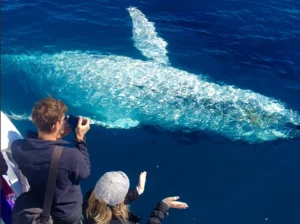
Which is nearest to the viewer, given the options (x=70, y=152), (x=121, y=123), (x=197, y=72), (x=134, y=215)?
(x=70, y=152)

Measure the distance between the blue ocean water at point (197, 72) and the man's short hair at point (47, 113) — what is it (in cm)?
587

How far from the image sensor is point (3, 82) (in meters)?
15.5

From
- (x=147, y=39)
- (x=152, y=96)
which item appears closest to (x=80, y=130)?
(x=152, y=96)

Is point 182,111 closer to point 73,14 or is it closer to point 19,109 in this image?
point 19,109

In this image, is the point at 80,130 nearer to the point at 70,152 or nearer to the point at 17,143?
the point at 70,152

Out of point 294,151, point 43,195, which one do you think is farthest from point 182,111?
point 43,195

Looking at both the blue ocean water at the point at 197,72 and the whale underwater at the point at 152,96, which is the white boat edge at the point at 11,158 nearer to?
the blue ocean water at the point at 197,72

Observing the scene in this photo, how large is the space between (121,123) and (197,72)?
4.87m

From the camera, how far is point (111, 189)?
5762 millimetres

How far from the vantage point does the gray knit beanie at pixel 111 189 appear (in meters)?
5.77

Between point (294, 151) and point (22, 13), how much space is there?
1488 cm

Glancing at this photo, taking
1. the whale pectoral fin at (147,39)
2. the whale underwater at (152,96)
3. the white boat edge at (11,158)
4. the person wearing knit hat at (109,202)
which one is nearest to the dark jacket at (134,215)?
the person wearing knit hat at (109,202)

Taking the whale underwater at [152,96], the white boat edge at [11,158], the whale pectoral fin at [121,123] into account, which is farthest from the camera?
the whale underwater at [152,96]

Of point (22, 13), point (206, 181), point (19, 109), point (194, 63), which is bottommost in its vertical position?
point (206, 181)
